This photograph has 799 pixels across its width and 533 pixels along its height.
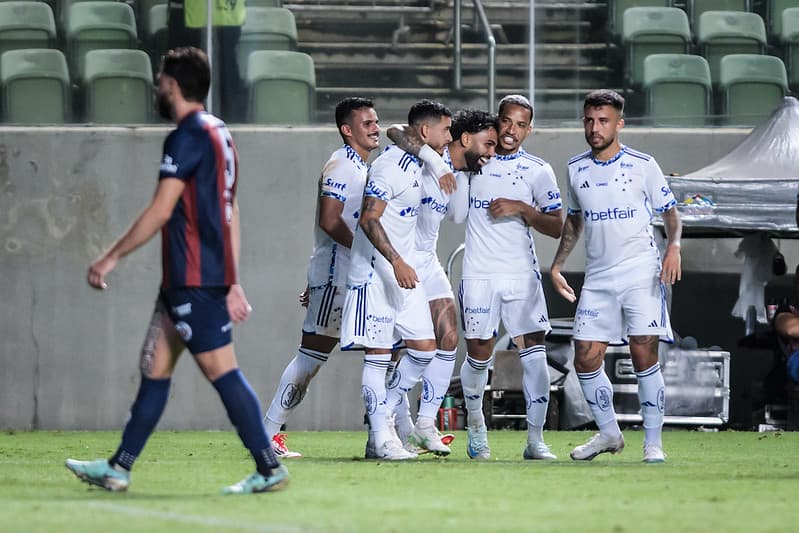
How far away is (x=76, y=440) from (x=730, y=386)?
252 inches

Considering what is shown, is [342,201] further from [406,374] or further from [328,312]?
[406,374]

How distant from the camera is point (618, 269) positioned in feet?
29.2

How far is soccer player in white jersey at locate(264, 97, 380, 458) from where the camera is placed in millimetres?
9008

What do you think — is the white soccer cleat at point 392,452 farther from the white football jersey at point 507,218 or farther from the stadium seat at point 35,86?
the stadium seat at point 35,86

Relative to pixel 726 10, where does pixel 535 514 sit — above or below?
below

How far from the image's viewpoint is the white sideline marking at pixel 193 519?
4.98 meters

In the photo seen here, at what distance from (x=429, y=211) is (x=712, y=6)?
6.96 m

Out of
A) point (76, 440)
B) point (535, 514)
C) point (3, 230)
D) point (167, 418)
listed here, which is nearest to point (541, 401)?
point (535, 514)

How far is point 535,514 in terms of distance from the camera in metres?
5.57

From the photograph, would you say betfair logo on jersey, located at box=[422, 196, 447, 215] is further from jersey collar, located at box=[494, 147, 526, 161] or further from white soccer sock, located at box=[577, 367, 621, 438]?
white soccer sock, located at box=[577, 367, 621, 438]

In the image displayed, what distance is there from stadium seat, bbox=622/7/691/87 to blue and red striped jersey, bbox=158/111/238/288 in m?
9.09

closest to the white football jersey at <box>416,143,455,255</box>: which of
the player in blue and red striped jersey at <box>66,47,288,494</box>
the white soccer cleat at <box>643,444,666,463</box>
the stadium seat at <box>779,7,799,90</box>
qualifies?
the white soccer cleat at <box>643,444,666,463</box>

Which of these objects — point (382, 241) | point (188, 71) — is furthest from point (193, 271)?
point (382, 241)

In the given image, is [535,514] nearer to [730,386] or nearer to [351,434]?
[351,434]
